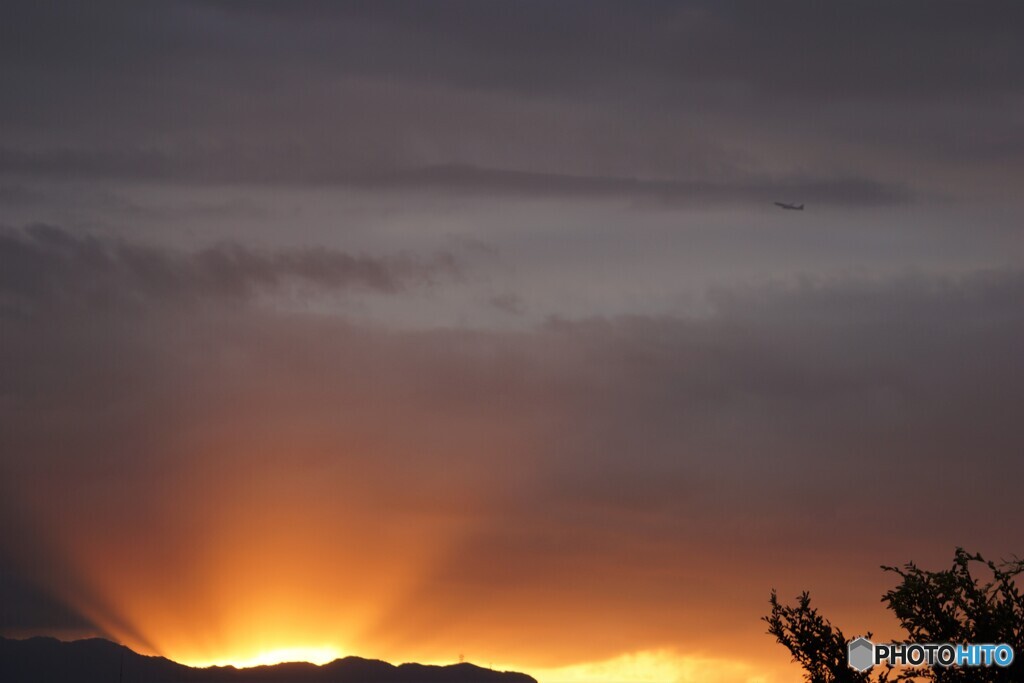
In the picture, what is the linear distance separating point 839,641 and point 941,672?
5.63 m

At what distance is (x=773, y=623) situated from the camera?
66188 millimetres

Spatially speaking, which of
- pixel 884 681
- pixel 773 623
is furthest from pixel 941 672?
pixel 773 623

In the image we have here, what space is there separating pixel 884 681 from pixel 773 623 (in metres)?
6.35

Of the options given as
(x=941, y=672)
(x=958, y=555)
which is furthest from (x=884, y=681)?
(x=958, y=555)

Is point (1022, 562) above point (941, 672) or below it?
above

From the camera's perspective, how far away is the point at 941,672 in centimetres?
6072

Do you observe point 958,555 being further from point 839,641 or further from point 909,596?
point 839,641

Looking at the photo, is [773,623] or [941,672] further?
[773,623]

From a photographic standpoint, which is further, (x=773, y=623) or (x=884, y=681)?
(x=773, y=623)

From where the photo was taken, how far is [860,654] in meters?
64.2

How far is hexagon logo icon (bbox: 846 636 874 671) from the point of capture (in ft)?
209

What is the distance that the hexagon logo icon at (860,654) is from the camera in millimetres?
63656

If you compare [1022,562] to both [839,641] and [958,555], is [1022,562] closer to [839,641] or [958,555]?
[958,555]

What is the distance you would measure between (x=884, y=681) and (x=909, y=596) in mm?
3920
